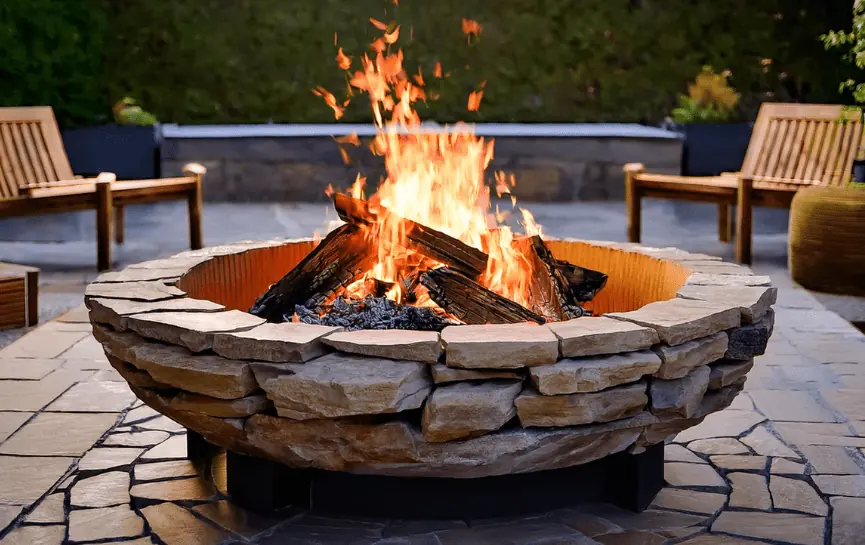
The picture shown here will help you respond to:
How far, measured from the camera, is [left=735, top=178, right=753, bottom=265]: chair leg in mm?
5707

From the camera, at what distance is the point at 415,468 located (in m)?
2.23

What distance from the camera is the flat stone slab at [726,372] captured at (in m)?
2.45

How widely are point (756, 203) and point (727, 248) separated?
1.67 feet

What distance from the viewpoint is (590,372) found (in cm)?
216

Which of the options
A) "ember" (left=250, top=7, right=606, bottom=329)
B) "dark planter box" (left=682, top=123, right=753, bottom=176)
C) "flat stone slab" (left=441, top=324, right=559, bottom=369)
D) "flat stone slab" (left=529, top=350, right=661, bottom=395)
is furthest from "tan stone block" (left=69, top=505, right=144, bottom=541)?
"dark planter box" (left=682, top=123, right=753, bottom=176)

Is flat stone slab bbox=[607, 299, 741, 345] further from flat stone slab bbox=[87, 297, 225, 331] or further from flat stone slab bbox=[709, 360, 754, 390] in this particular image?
flat stone slab bbox=[87, 297, 225, 331]

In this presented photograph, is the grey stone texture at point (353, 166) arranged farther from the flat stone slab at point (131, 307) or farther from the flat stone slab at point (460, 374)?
the flat stone slab at point (460, 374)

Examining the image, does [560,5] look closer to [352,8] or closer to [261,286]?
[352,8]

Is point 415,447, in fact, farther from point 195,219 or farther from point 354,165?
point 354,165

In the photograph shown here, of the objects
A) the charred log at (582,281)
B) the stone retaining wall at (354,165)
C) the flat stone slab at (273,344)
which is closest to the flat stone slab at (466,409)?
the flat stone slab at (273,344)

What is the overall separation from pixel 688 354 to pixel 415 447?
66 centimetres

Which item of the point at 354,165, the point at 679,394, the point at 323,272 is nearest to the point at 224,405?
the point at 323,272

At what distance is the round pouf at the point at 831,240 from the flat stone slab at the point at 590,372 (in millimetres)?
3197

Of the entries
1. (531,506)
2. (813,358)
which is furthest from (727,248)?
(531,506)
